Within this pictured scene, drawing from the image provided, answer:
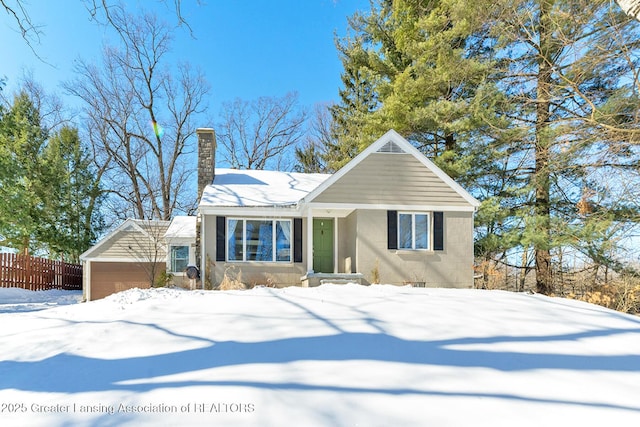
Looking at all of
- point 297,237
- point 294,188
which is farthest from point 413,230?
point 294,188

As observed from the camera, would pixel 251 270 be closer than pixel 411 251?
No

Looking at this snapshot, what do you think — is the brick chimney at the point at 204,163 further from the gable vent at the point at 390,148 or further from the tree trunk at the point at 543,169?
the tree trunk at the point at 543,169

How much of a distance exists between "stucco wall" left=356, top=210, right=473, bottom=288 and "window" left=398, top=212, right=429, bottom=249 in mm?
298

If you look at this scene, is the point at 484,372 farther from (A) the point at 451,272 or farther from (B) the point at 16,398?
(A) the point at 451,272

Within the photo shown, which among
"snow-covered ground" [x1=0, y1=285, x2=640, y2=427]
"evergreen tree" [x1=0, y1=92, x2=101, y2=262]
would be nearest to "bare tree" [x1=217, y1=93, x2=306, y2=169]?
"evergreen tree" [x1=0, y1=92, x2=101, y2=262]

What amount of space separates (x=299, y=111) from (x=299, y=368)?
26.1 meters

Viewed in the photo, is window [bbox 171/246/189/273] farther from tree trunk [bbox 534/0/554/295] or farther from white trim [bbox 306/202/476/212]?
tree trunk [bbox 534/0/554/295]

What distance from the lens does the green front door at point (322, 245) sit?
12133 millimetres

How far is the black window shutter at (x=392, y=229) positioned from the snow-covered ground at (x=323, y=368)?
580 centimetres

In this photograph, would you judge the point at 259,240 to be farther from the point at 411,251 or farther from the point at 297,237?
the point at 411,251

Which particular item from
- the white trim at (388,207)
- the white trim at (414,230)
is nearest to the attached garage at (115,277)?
the white trim at (388,207)

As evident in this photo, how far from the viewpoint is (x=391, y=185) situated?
11.1 m

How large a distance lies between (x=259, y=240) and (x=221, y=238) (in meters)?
1.14

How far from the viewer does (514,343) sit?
12.1ft
